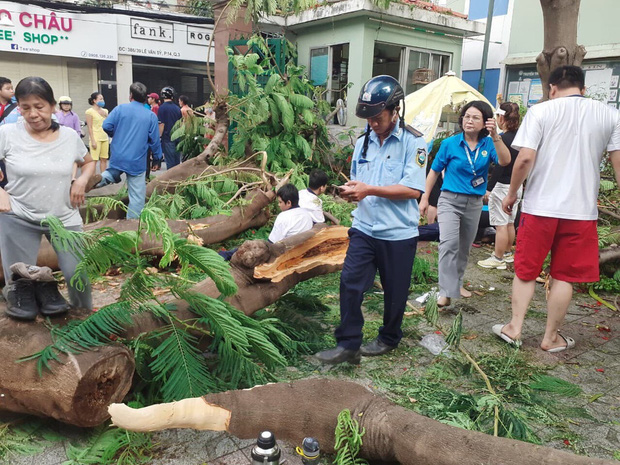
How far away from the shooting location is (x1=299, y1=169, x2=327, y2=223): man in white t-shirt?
5.34 m

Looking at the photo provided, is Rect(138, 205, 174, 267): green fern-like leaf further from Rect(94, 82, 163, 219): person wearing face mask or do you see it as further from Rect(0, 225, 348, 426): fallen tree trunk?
Rect(94, 82, 163, 219): person wearing face mask

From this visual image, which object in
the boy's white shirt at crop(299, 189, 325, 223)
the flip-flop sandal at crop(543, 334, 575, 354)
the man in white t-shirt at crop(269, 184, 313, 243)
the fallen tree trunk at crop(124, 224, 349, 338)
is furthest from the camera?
the boy's white shirt at crop(299, 189, 325, 223)

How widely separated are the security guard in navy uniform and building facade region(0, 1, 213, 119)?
16418mm

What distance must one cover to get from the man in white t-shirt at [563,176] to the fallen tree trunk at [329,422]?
6.79ft

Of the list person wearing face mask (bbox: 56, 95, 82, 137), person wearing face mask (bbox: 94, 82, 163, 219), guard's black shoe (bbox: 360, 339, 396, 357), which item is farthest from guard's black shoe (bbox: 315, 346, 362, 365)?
person wearing face mask (bbox: 56, 95, 82, 137)

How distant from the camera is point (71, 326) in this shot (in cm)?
277

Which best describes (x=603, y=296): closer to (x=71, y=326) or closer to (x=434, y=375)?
(x=434, y=375)

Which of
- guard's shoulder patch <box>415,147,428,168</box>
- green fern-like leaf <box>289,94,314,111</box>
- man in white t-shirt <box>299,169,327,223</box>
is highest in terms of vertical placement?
green fern-like leaf <box>289,94,314,111</box>

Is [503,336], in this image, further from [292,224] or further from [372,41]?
[372,41]

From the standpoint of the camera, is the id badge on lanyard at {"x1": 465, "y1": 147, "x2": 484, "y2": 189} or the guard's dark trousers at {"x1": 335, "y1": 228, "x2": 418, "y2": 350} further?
the id badge on lanyard at {"x1": 465, "y1": 147, "x2": 484, "y2": 189}

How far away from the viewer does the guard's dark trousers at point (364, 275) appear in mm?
3617

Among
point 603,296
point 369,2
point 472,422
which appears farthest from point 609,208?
point 369,2

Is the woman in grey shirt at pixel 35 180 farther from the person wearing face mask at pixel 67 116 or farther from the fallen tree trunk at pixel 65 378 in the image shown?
the person wearing face mask at pixel 67 116

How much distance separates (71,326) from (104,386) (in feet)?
1.30
